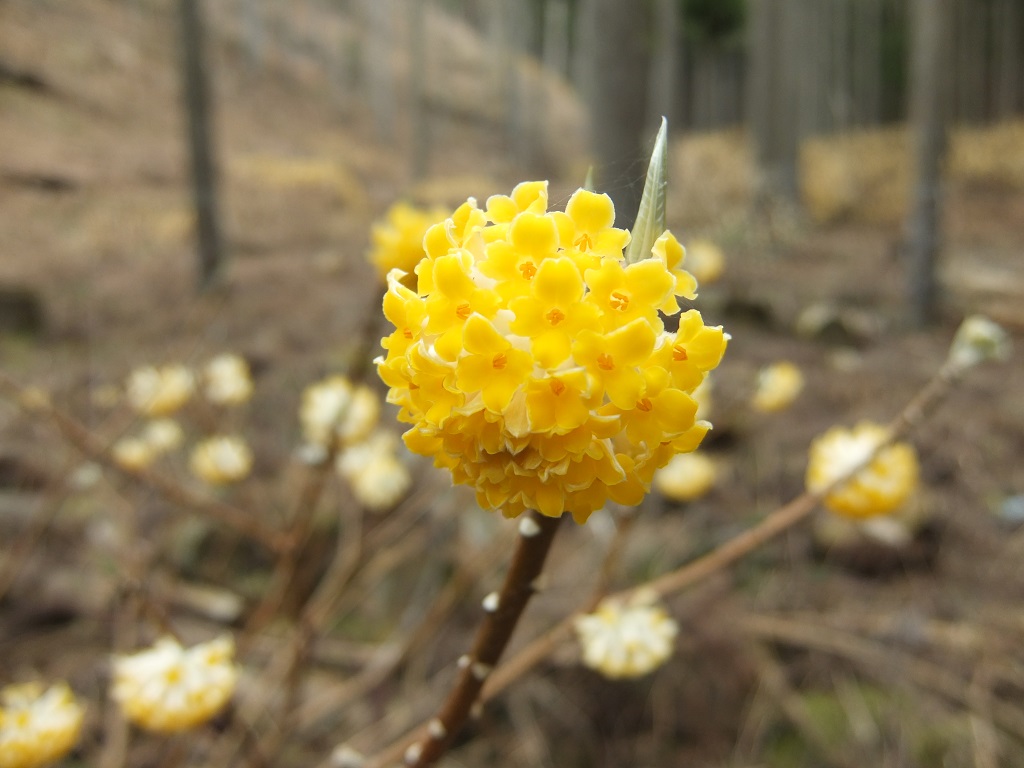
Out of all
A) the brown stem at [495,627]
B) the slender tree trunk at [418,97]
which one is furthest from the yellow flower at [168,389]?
the slender tree trunk at [418,97]

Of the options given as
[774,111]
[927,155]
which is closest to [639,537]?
[927,155]

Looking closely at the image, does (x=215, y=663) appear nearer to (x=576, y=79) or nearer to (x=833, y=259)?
(x=833, y=259)

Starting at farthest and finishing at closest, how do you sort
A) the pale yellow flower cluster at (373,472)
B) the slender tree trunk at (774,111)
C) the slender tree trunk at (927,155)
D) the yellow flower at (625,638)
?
the slender tree trunk at (774,111) → the slender tree trunk at (927,155) → the pale yellow flower cluster at (373,472) → the yellow flower at (625,638)

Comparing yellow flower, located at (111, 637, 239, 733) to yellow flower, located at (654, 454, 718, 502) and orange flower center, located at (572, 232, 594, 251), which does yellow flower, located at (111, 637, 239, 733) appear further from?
yellow flower, located at (654, 454, 718, 502)

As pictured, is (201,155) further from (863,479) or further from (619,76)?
(863,479)

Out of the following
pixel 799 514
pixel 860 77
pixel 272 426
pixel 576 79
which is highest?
pixel 576 79

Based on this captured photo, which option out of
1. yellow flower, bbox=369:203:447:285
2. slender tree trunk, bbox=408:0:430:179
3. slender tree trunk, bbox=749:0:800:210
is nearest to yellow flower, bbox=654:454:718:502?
yellow flower, bbox=369:203:447:285

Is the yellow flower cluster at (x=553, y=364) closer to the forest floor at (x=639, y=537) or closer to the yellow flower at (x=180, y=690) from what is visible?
the forest floor at (x=639, y=537)

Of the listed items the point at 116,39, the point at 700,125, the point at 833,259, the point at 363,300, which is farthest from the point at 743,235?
the point at 700,125
